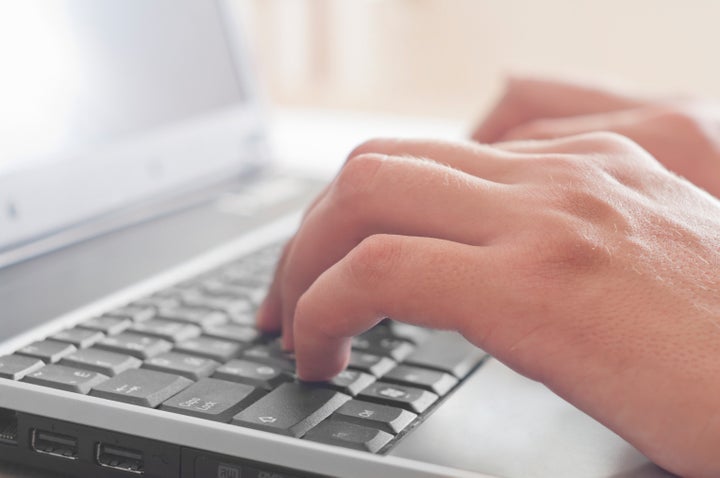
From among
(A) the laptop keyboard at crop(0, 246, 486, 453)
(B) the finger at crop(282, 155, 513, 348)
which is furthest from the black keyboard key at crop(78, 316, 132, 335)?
(B) the finger at crop(282, 155, 513, 348)

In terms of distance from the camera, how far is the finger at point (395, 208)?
0.45 m

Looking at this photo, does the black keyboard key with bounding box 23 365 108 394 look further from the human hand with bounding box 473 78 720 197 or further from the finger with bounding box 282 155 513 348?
the human hand with bounding box 473 78 720 197

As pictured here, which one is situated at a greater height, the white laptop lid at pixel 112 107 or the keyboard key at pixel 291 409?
the white laptop lid at pixel 112 107

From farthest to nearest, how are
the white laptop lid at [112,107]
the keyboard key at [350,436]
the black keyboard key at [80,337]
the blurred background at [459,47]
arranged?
the blurred background at [459,47] → the white laptop lid at [112,107] → the black keyboard key at [80,337] → the keyboard key at [350,436]

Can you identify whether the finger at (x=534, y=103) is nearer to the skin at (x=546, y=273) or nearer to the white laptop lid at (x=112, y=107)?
the white laptop lid at (x=112, y=107)

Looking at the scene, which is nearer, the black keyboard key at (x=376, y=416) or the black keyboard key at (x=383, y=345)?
the black keyboard key at (x=376, y=416)

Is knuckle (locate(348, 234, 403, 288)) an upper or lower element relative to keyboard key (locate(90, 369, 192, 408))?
upper

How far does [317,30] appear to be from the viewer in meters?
2.34

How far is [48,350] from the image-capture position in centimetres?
48

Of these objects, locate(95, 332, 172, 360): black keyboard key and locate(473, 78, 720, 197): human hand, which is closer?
locate(95, 332, 172, 360): black keyboard key

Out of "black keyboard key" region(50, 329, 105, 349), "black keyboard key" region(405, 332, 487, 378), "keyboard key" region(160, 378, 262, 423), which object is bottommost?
"black keyboard key" region(405, 332, 487, 378)

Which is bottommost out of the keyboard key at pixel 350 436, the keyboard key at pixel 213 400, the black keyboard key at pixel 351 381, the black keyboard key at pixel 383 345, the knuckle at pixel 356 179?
the black keyboard key at pixel 383 345

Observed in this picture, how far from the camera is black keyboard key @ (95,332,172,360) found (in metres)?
0.49

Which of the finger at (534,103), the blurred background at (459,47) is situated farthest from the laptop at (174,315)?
the blurred background at (459,47)
